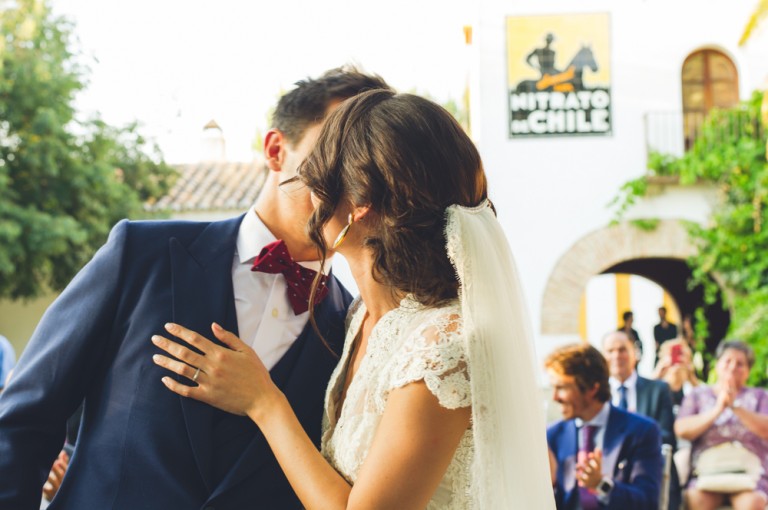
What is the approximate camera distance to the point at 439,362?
199 cm

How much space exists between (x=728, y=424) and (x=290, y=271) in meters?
4.49

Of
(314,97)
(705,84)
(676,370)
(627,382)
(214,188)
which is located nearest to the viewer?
(314,97)

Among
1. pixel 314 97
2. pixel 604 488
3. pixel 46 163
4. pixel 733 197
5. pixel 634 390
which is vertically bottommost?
pixel 604 488

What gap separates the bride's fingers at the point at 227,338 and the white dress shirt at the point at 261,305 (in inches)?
7.5

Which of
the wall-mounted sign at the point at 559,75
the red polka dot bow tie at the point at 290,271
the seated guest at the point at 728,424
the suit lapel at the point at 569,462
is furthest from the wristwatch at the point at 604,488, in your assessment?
the wall-mounted sign at the point at 559,75

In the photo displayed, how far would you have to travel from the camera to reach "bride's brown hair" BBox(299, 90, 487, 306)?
207cm

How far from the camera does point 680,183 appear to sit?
43.0 feet

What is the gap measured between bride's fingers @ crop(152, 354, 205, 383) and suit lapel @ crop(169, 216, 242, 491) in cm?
6

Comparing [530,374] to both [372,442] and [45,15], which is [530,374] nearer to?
[372,442]

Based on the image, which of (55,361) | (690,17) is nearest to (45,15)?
(690,17)

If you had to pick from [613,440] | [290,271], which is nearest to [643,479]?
[613,440]

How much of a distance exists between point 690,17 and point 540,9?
2167 mm

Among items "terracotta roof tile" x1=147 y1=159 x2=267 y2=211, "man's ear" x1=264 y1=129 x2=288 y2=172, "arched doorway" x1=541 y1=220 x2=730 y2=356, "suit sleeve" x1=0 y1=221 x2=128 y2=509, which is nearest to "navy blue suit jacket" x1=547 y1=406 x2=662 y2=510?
"man's ear" x1=264 y1=129 x2=288 y2=172

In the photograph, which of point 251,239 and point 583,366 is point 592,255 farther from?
point 251,239
